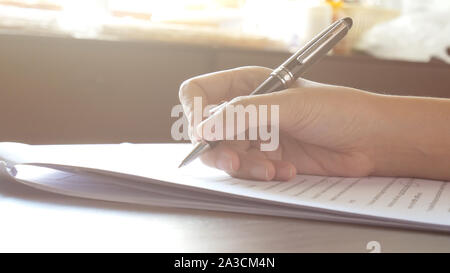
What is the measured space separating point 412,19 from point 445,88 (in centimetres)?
23

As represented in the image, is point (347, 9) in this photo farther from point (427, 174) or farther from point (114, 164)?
point (114, 164)

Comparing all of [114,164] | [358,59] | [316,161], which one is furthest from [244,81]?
[358,59]

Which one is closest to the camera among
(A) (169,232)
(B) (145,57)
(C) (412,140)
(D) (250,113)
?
(A) (169,232)

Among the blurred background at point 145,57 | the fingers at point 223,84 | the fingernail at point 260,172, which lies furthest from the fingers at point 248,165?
the blurred background at point 145,57

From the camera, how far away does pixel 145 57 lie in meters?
1.10

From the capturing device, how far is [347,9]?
140cm

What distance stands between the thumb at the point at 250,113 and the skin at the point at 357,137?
2 cm

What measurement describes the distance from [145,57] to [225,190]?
70cm

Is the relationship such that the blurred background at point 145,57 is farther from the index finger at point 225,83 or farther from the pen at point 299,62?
the pen at point 299,62

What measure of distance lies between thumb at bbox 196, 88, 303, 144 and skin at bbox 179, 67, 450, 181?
0.02 m

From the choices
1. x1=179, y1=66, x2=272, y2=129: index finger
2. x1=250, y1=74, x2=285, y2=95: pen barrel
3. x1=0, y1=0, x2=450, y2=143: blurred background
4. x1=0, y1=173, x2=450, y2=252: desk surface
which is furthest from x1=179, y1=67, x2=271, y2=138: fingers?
x1=0, y1=0, x2=450, y2=143: blurred background

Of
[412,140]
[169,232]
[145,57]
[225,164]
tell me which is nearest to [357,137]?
[412,140]

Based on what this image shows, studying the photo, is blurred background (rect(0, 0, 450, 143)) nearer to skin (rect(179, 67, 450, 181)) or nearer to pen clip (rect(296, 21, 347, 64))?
skin (rect(179, 67, 450, 181))

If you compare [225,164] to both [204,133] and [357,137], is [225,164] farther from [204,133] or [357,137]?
[357,137]
